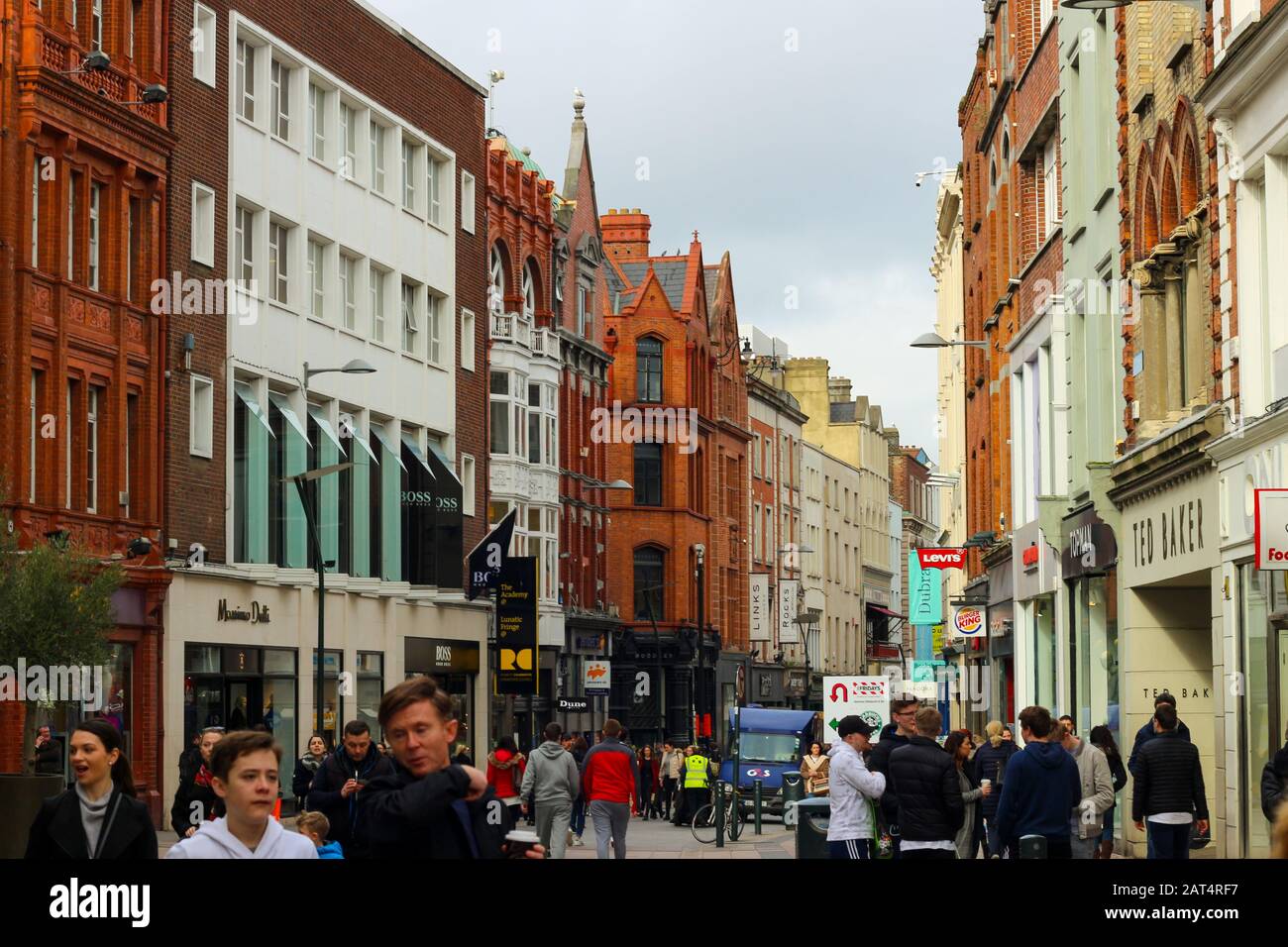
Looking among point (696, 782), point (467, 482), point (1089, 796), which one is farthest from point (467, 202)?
point (1089, 796)

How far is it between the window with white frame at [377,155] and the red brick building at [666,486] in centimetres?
2454

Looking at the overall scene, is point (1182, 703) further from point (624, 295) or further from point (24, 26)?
point (624, 295)

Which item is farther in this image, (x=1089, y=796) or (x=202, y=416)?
(x=202, y=416)

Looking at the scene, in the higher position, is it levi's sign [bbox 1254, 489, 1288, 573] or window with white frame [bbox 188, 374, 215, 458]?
Result: window with white frame [bbox 188, 374, 215, 458]

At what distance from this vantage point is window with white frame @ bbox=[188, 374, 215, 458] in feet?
136

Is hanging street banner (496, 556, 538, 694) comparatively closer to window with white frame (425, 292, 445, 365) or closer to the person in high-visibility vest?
window with white frame (425, 292, 445, 365)

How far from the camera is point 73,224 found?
36.7 metres

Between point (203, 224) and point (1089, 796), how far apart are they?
28.0 m

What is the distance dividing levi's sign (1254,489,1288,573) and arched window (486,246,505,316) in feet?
156

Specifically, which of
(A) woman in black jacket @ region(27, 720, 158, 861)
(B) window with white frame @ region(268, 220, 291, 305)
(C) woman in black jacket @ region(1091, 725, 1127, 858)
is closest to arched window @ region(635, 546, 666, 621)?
(B) window with white frame @ region(268, 220, 291, 305)

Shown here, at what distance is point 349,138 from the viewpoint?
50906 millimetres

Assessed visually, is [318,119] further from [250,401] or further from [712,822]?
[712,822]
